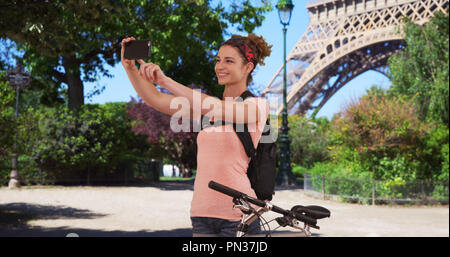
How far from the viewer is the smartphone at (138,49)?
1.66 m

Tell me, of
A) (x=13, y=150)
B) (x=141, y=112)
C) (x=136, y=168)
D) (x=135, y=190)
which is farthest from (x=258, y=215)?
(x=141, y=112)

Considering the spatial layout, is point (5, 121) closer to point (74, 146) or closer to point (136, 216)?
point (136, 216)

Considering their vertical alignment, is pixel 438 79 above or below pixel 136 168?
above

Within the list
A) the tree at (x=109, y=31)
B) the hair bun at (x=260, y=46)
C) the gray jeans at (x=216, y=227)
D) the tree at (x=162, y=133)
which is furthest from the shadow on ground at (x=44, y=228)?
the tree at (x=162, y=133)

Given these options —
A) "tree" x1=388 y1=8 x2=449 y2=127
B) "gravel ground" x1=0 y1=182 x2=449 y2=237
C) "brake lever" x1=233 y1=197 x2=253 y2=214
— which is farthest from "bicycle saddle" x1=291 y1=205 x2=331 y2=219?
"tree" x1=388 y1=8 x2=449 y2=127

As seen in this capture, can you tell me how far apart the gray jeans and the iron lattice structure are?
40.4 m

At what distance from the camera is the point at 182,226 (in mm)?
10086

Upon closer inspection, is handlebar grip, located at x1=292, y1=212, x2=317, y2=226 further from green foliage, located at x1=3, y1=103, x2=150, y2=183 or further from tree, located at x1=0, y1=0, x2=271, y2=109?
green foliage, located at x1=3, y1=103, x2=150, y2=183

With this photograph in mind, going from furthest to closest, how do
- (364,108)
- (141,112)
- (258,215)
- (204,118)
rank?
(141,112) < (364,108) < (204,118) < (258,215)

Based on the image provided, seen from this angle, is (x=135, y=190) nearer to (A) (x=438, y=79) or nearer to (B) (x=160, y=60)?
(B) (x=160, y=60)

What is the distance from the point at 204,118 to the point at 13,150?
33.5 feet

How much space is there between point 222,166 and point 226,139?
0.38 ft

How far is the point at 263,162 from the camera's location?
6.23 ft
